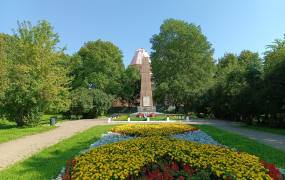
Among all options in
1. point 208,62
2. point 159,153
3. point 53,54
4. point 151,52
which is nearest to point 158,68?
point 151,52

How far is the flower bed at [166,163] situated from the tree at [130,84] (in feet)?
188

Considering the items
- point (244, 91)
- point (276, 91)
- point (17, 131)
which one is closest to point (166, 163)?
point (17, 131)

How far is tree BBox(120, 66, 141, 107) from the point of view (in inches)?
2530

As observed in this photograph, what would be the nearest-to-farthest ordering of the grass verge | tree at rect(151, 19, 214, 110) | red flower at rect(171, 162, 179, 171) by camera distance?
red flower at rect(171, 162, 179, 171), the grass verge, tree at rect(151, 19, 214, 110)

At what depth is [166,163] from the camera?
6176 mm

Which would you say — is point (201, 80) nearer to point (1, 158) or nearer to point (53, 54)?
point (53, 54)

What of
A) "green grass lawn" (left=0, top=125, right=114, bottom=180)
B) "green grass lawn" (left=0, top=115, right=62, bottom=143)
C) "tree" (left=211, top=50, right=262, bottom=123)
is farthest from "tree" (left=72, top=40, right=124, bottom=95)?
"green grass lawn" (left=0, top=125, right=114, bottom=180)

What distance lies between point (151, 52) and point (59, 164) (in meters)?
52.6

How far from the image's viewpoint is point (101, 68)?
58031mm

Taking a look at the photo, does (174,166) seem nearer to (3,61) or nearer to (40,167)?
(40,167)

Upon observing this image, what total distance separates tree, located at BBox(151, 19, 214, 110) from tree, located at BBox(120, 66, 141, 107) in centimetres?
655

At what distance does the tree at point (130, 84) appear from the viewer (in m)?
64.3

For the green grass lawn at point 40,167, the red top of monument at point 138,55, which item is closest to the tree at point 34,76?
the green grass lawn at point 40,167

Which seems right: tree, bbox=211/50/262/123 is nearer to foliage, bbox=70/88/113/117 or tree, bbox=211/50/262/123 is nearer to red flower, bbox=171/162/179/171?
foliage, bbox=70/88/113/117
